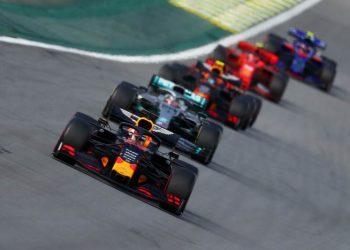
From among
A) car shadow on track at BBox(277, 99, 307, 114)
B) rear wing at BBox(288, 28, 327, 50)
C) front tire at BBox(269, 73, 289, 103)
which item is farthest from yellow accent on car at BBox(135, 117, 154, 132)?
rear wing at BBox(288, 28, 327, 50)

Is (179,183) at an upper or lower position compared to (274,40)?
lower

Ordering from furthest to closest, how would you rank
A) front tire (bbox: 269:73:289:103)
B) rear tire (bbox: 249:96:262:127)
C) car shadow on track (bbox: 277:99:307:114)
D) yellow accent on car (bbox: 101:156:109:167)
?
car shadow on track (bbox: 277:99:307:114), front tire (bbox: 269:73:289:103), rear tire (bbox: 249:96:262:127), yellow accent on car (bbox: 101:156:109:167)

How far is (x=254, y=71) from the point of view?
3334 cm

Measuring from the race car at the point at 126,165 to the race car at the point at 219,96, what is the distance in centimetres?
938

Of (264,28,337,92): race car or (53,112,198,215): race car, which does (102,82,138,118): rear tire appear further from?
(264,28,337,92): race car

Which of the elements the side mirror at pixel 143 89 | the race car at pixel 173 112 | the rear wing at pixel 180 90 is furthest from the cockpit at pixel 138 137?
the rear wing at pixel 180 90

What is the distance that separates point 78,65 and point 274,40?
43.7ft

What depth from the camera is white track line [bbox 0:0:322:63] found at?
1062 inches

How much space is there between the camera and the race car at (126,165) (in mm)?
16422

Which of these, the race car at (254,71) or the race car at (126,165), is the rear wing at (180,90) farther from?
the race car at (254,71)

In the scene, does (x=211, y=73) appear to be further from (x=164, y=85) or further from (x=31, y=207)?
(x=31, y=207)

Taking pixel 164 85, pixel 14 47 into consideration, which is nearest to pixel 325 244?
pixel 164 85

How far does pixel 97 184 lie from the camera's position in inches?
641

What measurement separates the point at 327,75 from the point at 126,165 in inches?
904
